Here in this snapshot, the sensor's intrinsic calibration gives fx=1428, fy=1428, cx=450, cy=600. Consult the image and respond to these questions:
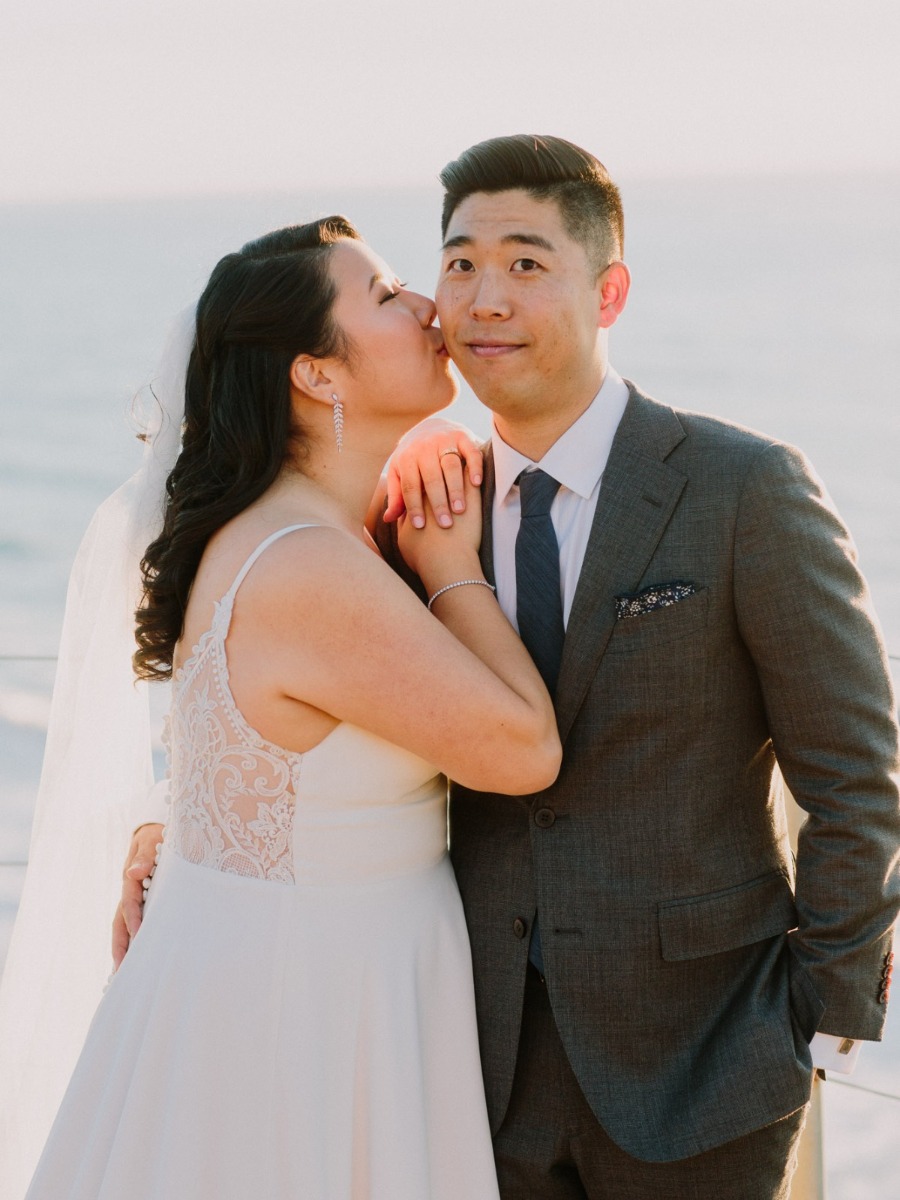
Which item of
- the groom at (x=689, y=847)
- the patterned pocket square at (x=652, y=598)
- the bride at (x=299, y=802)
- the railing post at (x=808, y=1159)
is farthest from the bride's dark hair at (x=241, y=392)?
the railing post at (x=808, y=1159)

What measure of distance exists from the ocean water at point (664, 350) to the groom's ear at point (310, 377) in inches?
105

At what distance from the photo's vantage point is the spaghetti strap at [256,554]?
2.19m

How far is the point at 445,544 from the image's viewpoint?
2.31 meters

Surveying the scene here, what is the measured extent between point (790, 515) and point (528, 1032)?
2.88 ft

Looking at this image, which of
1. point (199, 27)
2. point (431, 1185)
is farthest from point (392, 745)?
point (199, 27)

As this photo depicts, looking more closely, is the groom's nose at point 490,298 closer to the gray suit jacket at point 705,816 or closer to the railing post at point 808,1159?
the gray suit jacket at point 705,816

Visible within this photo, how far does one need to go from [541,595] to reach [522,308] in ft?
1.50

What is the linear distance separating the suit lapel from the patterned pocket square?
13 millimetres

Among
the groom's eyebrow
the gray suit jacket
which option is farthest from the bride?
the groom's eyebrow

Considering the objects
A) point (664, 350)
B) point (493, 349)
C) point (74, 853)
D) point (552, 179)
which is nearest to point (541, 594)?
point (493, 349)

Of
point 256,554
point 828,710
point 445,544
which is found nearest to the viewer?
→ point 828,710

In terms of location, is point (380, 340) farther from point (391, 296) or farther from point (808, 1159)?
point (808, 1159)

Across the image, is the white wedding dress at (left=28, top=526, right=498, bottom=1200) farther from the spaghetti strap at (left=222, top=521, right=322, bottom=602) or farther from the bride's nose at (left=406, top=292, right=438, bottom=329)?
the bride's nose at (left=406, top=292, right=438, bottom=329)

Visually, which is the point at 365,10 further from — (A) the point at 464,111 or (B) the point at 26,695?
(B) the point at 26,695
